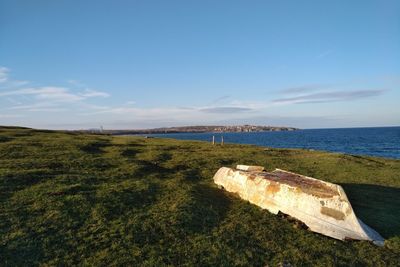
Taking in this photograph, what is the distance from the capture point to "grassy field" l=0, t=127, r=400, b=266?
33.2 ft

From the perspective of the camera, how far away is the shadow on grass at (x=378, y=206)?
13.7 meters

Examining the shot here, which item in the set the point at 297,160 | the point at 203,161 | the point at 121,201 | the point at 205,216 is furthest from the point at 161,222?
the point at 297,160

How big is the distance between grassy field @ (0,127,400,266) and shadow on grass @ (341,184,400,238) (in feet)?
0.16

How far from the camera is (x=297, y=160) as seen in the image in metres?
30.3

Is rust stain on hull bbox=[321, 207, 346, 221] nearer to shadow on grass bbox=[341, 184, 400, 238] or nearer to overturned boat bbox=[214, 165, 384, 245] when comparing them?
overturned boat bbox=[214, 165, 384, 245]

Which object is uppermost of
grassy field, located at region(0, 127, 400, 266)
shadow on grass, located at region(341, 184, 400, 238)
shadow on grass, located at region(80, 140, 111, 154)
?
shadow on grass, located at region(80, 140, 111, 154)

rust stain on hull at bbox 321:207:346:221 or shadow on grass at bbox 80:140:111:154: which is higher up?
shadow on grass at bbox 80:140:111:154

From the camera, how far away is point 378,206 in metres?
16.5

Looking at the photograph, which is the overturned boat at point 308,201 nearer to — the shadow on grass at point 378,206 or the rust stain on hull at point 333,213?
the rust stain on hull at point 333,213

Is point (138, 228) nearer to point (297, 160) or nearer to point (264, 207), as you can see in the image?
point (264, 207)

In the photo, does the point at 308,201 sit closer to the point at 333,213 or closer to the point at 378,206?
the point at 333,213

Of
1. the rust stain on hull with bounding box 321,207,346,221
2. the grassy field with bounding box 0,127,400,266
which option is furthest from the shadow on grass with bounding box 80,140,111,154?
the rust stain on hull with bounding box 321,207,346,221

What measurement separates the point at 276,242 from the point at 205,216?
10.3 ft

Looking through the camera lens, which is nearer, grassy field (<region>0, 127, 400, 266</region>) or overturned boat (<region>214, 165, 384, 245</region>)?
grassy field (<region>0, 127, 400, 266</region>)
